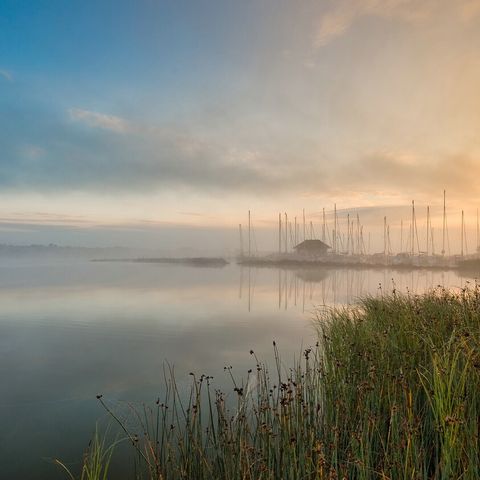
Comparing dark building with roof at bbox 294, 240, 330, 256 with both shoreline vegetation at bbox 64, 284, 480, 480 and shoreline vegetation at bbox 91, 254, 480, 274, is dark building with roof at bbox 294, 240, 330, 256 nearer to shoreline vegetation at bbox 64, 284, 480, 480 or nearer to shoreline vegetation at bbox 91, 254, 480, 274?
shoreline vegetation at bbox 91, 254, 480, 274

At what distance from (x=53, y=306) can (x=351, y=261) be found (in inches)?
2100

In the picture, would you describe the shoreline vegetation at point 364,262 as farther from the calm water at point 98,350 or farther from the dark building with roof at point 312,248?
the calm water at point 98,350

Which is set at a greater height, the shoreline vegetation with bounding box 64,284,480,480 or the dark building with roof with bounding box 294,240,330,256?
the dark building with roof with bounding box 294,240,330,256

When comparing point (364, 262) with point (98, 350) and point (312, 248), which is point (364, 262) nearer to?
point (312, 248)

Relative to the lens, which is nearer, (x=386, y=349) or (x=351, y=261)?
(x=386, y=349)

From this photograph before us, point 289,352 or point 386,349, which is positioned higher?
point 386,349

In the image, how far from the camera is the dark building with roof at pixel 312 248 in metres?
74.0

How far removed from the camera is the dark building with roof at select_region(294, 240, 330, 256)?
74012 millimetres

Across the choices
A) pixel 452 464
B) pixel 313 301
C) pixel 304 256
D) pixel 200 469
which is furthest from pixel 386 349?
pixel 304 256

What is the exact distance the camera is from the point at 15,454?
18.8ft

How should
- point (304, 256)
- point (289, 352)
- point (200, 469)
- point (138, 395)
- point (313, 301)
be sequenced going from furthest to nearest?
1. point (304, 256)
2. point (313, 301)
3. point (289, 352)
4. point (138, 395)
5. point (200, 469)

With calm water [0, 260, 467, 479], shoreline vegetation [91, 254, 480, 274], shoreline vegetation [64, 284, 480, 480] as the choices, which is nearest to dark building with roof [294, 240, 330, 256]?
shoreline vegetation [91, 254, 480, 274]

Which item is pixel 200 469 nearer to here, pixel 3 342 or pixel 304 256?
pixel 3 342

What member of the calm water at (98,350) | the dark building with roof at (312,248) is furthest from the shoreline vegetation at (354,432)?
the dark building with roof at (312,248)
